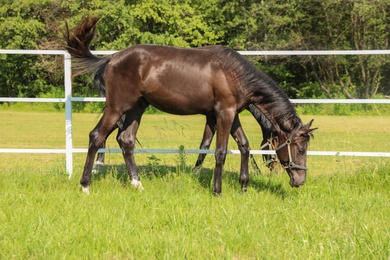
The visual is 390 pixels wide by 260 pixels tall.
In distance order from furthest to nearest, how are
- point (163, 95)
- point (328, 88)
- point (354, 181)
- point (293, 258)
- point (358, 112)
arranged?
point (328, 88), point (358, 112), point (354, 181), point (163, 95), point (293, 258)

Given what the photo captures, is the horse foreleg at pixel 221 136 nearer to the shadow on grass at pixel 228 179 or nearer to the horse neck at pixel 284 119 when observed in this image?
the shadow on grass at pixel 228 179

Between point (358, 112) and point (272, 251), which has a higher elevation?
point (272, 251)

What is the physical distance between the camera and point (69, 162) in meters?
6.72

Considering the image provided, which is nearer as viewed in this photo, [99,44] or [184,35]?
[99,44]

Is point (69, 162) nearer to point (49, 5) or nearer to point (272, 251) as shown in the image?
point (272, 251)

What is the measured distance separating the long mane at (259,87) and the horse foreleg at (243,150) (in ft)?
1.42

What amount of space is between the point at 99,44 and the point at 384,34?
17824 millimetres

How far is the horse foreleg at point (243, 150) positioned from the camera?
5805 millimetres

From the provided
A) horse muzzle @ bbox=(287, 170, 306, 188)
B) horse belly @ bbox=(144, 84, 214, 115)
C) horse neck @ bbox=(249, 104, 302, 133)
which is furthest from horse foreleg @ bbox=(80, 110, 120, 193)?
horse muzzle @ bbox=(287, 170, 306, 188)

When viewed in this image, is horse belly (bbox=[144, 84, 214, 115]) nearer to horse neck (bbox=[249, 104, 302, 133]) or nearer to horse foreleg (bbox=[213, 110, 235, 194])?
horse foreleg (bbox=[213, 110, 235, 194])

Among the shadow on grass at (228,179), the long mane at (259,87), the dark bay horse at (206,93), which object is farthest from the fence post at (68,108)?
the long mane at (259,87)

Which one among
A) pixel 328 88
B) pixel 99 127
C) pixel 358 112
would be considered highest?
pixel 99 127

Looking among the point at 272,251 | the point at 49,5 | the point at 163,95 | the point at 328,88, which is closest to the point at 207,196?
the point at 163,95

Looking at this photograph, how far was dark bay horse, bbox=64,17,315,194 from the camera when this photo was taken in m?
5.56
